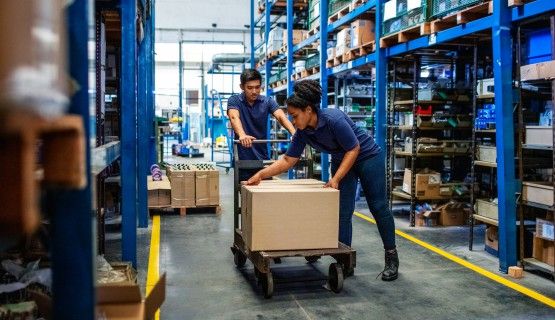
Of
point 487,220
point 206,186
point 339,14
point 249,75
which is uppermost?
point 339,14

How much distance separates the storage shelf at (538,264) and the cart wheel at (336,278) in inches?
83.5

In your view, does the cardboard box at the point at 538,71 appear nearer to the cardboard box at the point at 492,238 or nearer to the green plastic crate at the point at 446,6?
the green plastic crate at the point at 446,6

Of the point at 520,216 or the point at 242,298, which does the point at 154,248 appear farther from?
the point at 520,216

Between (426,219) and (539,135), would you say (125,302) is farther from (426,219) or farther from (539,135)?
(426,219)

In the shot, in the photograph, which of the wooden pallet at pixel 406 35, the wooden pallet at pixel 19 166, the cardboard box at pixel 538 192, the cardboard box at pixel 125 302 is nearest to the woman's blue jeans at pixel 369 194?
the cardboard box at pixel 538 192

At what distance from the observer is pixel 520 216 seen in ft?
17.9

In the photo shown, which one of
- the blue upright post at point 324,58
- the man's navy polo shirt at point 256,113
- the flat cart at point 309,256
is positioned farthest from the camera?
the blue upright post at point 324,58

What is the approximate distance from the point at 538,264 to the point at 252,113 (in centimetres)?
355

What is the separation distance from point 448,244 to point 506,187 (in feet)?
5.23

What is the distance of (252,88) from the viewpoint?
605 cm

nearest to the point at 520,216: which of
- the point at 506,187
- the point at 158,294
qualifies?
the point at 506,187

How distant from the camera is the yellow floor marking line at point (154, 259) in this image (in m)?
5.05

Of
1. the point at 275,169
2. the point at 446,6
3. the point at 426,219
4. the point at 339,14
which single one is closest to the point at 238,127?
the point at 275,169

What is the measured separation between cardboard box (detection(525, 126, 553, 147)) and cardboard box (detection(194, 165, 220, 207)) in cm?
508
